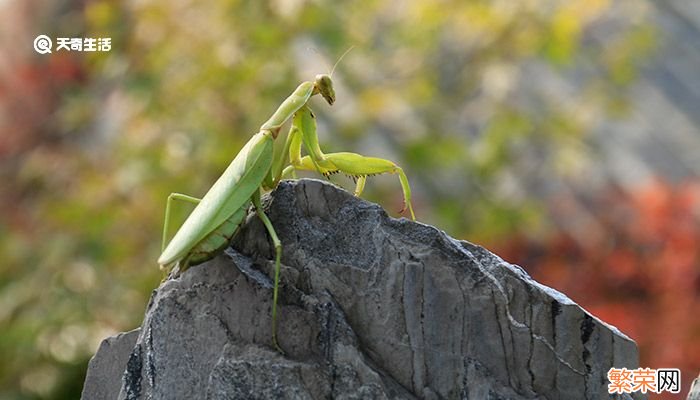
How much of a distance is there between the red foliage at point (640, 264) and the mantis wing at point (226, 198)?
304 centimetres

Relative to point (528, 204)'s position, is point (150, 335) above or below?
below

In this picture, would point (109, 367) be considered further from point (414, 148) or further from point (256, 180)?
point (414, 148)

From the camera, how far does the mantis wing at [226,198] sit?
170cm

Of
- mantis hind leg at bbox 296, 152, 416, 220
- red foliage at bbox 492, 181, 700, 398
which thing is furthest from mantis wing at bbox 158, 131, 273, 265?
red foliage at bbox 492, 181, 700, 398

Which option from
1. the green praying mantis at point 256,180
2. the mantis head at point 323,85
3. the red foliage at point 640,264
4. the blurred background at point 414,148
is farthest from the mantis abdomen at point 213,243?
the red foliage at point 640,264

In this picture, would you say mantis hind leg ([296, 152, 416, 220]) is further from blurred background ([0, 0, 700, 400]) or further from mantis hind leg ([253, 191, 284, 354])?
blurred background ([0, 0, 700, 400])

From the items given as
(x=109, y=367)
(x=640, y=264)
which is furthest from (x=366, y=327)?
(x=640, y=264)

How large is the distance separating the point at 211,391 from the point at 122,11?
12.6 ft

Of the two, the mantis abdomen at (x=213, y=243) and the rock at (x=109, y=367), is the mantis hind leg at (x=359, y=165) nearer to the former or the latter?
the mantis abdomen at (x=213, y=243)

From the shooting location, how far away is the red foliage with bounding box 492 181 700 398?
4480 millimetres

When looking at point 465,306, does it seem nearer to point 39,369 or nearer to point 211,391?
point 211,391

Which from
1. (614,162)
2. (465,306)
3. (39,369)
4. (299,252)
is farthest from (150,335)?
(614,162)

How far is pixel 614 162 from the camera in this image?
212 inches

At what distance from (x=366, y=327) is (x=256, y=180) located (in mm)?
363
